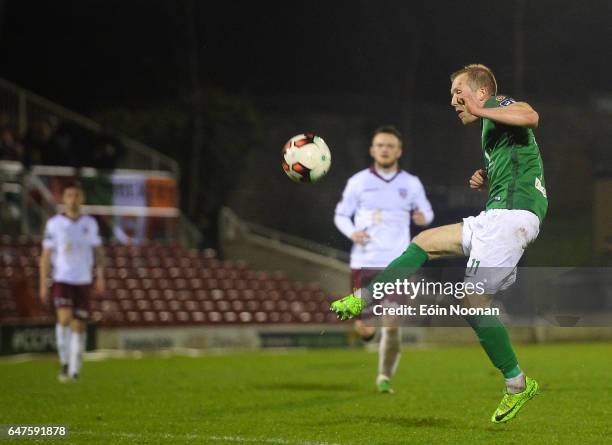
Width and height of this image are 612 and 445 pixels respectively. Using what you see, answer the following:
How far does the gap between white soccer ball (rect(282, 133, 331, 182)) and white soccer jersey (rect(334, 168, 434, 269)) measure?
1732 millimetres

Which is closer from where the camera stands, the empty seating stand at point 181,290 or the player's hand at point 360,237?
the player's hand at point 360,237

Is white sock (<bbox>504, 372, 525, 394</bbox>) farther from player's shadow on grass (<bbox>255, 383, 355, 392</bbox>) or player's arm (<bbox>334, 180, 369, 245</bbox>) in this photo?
player's arm (<bbox>334, 180, 369, 245</bbox>)

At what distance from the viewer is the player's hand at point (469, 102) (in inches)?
223

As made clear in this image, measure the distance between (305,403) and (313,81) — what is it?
426 inches

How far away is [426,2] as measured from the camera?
13602mm

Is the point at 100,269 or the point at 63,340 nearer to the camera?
the point at 63,340

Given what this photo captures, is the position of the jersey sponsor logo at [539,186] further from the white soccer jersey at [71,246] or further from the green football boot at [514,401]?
the white soccer jersey at [71,246]

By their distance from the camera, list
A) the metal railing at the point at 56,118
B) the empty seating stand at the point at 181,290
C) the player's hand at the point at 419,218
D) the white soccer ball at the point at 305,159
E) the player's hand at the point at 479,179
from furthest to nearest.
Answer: the metal railing at the point at 56,118 < the empty seating stand at the point at 181,290 < the player's hand at the point at 419,218 < the white soccer ball at the point at 305,159 < the player's hand at the point at 479,179

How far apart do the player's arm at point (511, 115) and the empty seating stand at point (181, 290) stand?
12.3m

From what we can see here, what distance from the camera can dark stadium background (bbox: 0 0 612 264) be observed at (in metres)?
12.9

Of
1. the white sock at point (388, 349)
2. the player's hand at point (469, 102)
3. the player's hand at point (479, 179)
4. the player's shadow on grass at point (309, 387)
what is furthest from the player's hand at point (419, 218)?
the player's hand at point (469, 102)

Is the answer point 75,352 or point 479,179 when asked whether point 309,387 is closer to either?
point 75,352

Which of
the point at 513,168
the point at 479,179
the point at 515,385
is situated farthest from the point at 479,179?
the point at 515,385

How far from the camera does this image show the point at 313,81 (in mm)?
18141
